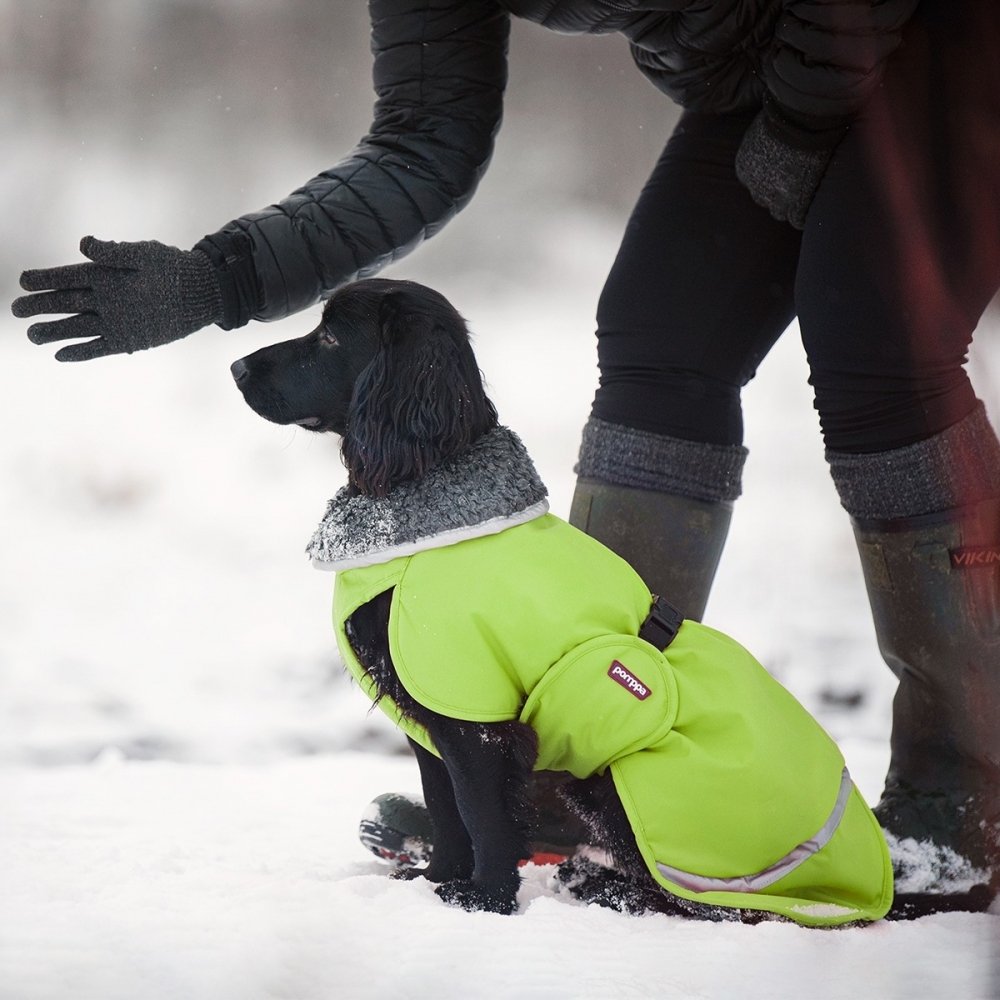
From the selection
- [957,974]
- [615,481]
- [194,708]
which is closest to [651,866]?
[957,974]

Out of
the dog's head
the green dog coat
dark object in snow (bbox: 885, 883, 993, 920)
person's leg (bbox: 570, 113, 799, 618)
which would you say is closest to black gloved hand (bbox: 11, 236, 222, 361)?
the dog's head

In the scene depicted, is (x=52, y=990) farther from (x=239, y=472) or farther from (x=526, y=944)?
(x=239, y=472)

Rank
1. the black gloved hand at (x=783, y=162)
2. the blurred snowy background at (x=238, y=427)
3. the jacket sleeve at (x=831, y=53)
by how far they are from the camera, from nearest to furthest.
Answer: the jacket sleeve at (x=831, y=53) < the black gloved hand at (x=783, y=162) < the blurred snowy background at (x=238, y=427)

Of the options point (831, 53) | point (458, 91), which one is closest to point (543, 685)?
point (831, 53)

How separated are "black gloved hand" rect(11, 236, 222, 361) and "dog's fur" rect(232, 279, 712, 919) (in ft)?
0.38

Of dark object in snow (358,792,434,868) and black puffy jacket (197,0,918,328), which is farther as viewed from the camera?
dark object in snow (358,792,434,868)

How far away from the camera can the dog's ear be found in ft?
3.69

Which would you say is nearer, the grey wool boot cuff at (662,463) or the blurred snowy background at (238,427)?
the grey wool boot cuff at (662,463)

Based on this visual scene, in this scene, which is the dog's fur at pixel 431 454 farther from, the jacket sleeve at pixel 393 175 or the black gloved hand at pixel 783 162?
the black gloved hand at pixel 783 162

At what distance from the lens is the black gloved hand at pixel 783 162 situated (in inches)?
44.3

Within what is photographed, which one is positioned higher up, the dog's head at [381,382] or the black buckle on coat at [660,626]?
the dog's head at [381,382]

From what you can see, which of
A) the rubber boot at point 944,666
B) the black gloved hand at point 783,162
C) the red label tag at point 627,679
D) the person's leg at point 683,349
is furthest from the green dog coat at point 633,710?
the black gloved hand at point 783,162

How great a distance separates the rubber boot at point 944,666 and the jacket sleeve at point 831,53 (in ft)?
1.37

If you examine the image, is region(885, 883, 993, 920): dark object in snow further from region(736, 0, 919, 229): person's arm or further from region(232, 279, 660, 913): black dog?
region(736, 0, 919, 229): person's arm
